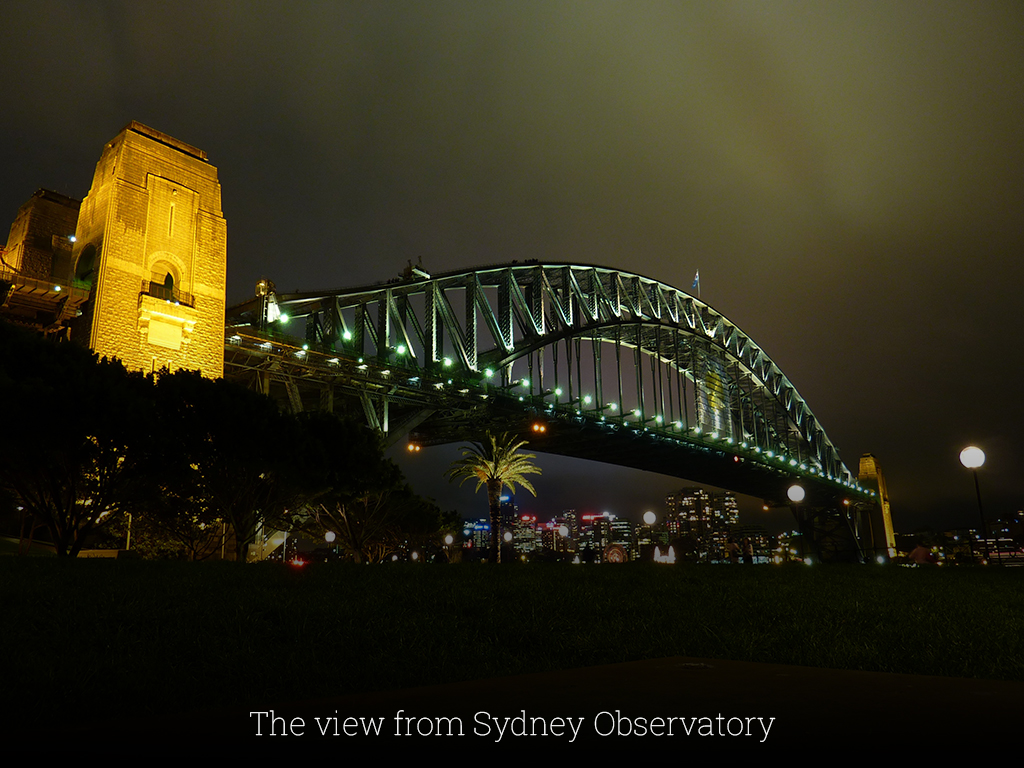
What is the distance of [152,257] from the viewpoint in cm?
3462

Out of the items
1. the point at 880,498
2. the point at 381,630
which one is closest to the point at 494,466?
the point at 381,630

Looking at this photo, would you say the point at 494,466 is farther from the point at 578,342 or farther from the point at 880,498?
the point at 880,498

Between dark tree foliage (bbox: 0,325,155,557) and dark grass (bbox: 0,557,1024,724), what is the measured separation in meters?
10.3

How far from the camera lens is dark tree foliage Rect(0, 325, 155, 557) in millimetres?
22359

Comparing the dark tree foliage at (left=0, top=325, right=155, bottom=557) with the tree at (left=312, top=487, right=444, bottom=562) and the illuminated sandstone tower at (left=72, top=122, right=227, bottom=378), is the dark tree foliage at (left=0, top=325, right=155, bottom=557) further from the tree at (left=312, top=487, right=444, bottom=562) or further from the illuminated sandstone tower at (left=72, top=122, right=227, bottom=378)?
the tree at (left=312, top=487, right=444, bottom=562)

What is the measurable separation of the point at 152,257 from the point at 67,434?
14.2m

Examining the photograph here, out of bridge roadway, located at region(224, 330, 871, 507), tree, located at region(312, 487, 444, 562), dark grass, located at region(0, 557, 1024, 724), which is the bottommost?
dark grass, located at region(0, 557, 1024, 724)

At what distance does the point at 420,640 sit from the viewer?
30.3 ft

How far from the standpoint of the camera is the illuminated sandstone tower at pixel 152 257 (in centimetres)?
3275

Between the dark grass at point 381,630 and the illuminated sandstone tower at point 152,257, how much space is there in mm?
21263

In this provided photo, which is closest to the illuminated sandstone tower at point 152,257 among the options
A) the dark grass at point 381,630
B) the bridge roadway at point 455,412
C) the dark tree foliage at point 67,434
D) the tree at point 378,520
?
the bridge roadway at point 455,412

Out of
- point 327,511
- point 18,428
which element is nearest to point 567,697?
point 18,428

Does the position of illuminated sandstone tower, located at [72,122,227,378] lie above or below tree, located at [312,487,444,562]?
above

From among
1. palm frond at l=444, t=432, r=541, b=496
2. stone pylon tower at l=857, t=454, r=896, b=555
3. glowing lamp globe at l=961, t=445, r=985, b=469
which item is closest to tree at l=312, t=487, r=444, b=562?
palm frond at l=444, t=432, r=541, b=496
